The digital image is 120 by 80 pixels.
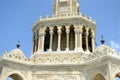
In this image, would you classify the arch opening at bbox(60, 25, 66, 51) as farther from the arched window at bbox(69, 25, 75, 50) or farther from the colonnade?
the arched window at bbox(69, 25, 75, 50)

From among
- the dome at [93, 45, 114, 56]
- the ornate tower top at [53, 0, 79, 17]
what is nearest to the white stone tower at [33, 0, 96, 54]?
the ornate tower top at [53, 0, 79, 17]

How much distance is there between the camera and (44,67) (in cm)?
2438

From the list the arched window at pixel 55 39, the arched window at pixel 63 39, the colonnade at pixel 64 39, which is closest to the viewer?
the colonnade at pixel 64 39

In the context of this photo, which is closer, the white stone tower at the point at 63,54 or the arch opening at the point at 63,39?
the white stone tower at the point at 63,54

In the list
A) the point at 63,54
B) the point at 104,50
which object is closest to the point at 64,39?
the point at 63,54

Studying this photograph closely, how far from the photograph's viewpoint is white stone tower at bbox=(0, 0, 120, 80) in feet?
73.2

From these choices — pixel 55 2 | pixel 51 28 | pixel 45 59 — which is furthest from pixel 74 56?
pixel 55 2

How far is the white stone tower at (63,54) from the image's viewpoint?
878 inches

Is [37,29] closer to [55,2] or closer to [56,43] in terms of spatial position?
[56,43]

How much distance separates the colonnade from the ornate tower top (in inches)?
124

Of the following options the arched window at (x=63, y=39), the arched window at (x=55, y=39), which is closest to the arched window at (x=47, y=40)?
the arched window at (x=55, y=39)

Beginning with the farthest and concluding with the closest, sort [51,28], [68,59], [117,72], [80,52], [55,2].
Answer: [55,2]
[51,28]
[80,52]
[68,59]
[117,72]

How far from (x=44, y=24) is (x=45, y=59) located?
5790 mm

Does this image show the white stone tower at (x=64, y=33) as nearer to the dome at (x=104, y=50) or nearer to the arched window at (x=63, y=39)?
the arched window at (x=63, y=39)
